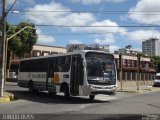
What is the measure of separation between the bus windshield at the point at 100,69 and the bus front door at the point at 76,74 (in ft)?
1.85

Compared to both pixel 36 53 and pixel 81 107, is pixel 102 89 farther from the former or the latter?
pixel 36 53

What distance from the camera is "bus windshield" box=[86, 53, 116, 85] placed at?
928 inches

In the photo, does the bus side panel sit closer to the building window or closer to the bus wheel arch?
the bus wheel arch

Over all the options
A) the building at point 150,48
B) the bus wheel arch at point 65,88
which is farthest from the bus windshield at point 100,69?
the building at point 150,48

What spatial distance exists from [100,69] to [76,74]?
1584mm

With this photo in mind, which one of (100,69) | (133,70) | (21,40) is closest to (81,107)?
(100,69)

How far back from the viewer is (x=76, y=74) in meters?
24.2

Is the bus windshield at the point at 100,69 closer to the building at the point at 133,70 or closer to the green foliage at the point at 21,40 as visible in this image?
the building at the point at 133,70

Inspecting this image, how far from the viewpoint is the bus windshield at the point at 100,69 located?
23.6m

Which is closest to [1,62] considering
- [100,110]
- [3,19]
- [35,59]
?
[3,19]

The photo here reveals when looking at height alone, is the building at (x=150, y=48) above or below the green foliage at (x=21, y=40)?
above

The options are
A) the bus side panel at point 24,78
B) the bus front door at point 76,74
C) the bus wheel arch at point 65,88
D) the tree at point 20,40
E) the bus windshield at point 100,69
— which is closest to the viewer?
the bus windshield at point 100,69

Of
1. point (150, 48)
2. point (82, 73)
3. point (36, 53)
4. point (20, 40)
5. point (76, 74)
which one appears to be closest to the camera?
point (82, 73)

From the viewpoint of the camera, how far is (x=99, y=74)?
77.7 ft
